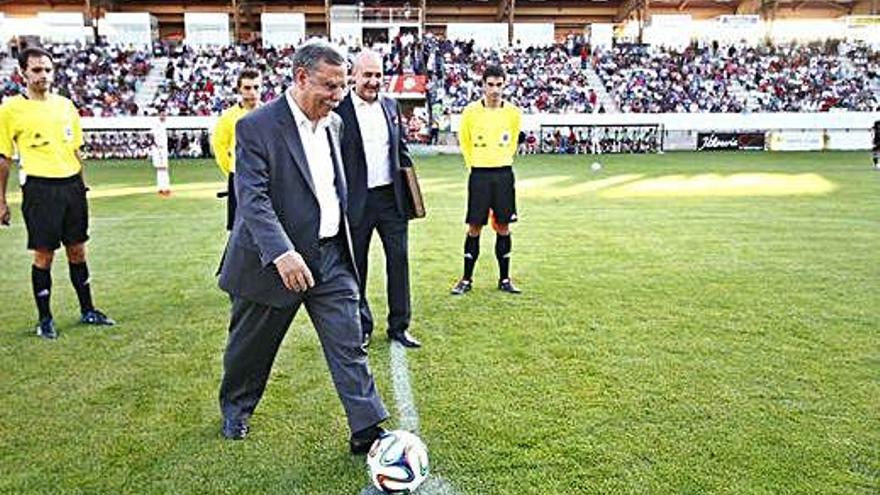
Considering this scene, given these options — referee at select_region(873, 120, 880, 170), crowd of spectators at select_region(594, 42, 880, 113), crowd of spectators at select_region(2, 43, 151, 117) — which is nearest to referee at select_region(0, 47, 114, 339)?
referee at select_region(873, 120, 880, 170)

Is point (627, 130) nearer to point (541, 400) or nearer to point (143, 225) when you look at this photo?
point (143, 225)

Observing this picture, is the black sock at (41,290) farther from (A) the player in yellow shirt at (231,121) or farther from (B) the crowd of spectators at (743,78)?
(B) the crowd of spectators at (743,78)

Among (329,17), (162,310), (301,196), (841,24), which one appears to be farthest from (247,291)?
(841,24)

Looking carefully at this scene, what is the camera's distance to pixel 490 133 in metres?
6.96

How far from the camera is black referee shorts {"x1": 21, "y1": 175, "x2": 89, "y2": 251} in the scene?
5.64m

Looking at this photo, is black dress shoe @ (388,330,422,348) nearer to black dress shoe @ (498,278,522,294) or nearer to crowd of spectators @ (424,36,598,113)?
black dress shoe @ (498,278,522,294)

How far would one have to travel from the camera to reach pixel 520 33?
143 ft

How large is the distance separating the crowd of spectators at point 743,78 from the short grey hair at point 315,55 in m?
31.1

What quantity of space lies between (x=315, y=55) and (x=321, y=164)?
0.52m

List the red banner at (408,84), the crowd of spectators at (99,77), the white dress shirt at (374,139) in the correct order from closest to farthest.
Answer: the white dress shirt at (374,139)
the crowd of spectators at (99,77)
the red banner at (408,84)

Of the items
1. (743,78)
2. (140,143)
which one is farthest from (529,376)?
(743,78)

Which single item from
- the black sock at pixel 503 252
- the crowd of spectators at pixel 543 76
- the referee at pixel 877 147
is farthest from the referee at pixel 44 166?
the crowd of spectators at pixel 543 76

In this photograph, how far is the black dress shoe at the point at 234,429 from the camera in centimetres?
400

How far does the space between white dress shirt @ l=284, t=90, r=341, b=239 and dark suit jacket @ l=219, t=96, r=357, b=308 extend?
0.03m
